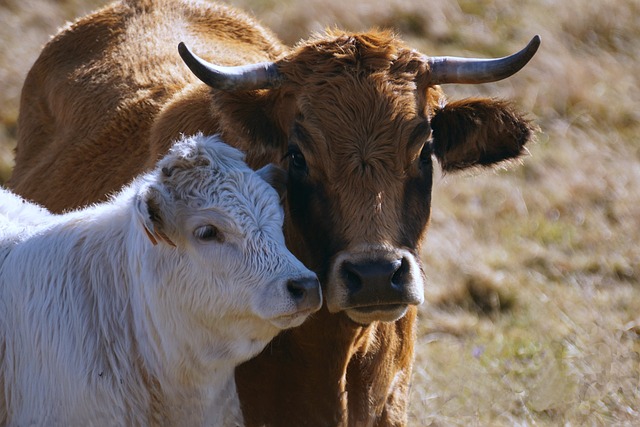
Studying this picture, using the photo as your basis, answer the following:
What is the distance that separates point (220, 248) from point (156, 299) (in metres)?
0.45

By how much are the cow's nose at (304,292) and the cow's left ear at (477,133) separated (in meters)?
1.43

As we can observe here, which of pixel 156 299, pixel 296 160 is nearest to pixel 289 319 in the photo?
pixel 156 299

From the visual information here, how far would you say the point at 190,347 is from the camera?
5289mm

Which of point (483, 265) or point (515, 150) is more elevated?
point (515, 150)

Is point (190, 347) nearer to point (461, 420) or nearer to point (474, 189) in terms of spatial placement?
point (461, 420)

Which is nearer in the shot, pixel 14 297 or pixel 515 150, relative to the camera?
pixel 14 297

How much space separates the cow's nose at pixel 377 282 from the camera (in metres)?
5.12

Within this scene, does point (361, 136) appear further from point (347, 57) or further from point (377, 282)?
point (377, 282)

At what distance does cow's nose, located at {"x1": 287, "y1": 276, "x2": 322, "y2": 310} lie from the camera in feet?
16.0

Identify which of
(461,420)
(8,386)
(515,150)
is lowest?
(461,420)

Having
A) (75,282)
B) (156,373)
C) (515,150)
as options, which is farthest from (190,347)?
(515,150)

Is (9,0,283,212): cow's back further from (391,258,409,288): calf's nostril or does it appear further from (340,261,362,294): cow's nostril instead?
(391,258,409,288): calf's nostril

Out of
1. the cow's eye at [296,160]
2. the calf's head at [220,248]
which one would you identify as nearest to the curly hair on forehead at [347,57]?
the cow's eye at [296,160]

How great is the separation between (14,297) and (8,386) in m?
0.43
